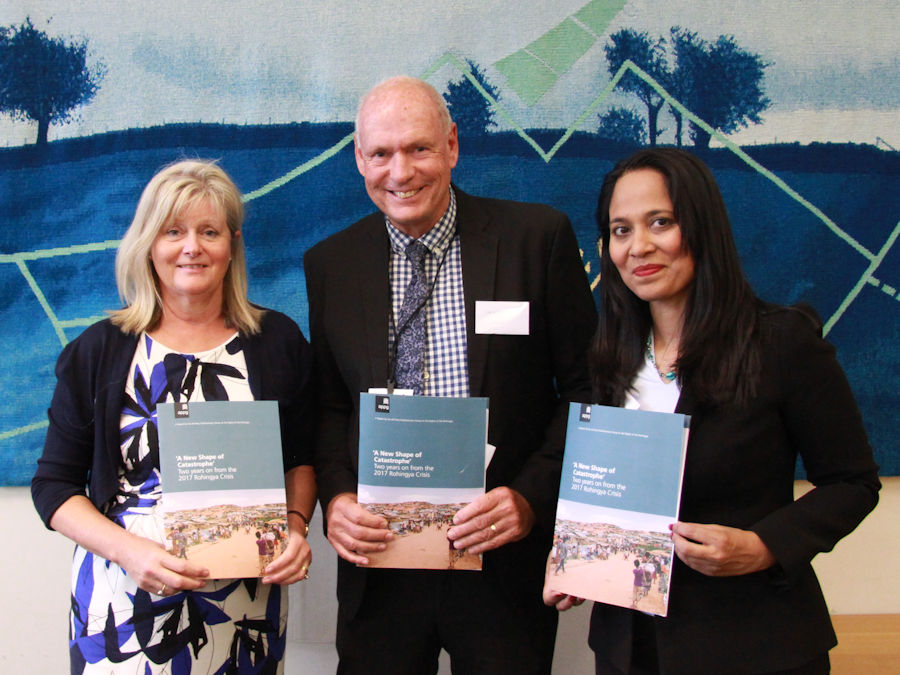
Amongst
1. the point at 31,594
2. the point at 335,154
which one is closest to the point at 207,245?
the point at 335,154

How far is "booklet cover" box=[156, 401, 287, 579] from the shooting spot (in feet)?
4.72

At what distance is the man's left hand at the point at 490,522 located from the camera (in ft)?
4.88

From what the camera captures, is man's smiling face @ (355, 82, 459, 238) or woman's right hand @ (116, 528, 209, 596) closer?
woman's right hand @ (116, 528, 209, 596)

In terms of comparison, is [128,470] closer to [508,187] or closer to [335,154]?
[335,154]

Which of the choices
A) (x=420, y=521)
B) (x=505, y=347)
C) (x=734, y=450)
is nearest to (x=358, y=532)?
(x=420, y=521)

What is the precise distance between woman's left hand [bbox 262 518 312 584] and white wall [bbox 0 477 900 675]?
Answer: 0.91 meters

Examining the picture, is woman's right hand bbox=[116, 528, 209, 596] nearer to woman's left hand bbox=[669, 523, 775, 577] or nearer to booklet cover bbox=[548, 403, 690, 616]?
booklet cover bbox=[548, 403, 690, 616]

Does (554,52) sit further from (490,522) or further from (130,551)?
(130,551)

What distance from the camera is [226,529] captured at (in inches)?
57.2

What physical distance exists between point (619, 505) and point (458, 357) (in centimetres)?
53

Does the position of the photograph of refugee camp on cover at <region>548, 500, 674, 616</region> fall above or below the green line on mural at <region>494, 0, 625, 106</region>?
below

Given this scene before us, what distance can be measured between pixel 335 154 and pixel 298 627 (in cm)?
169

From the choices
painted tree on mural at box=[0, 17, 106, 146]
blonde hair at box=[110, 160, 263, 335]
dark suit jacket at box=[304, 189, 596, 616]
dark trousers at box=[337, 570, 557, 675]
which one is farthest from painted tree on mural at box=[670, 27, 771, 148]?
painted tree on mural at box=[0, 17, 106, 146]

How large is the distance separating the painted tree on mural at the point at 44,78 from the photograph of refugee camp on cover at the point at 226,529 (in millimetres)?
1643
